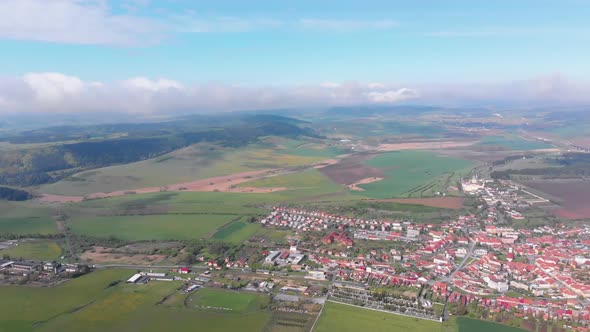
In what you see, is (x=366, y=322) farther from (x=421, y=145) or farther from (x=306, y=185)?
(x=421, y=145)

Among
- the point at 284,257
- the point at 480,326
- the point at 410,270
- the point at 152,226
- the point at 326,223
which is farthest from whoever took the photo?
the point at 326,223

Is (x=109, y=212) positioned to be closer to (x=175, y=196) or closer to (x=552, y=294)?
(x=175, y=196)

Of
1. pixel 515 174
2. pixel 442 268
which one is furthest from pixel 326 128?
pixel 442 268

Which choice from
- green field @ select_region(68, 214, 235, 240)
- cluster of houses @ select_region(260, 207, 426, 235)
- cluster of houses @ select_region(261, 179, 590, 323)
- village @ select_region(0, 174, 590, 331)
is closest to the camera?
village @ select_region(0, 174, 590, 331)

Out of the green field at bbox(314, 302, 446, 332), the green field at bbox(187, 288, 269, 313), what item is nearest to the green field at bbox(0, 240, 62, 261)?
the green field at bbox(187, 288, 269, 313)

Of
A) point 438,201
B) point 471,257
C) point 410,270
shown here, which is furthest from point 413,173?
point 410,270

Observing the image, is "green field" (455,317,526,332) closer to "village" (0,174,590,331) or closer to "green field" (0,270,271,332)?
"village" (0,174,590,331)

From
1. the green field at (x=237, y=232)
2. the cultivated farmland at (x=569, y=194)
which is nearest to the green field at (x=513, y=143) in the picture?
the cultivated farmland at (x=569, y=194)

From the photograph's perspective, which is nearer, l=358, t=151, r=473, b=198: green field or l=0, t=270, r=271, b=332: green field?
l=0, t=270, r=271, b=332: green field
